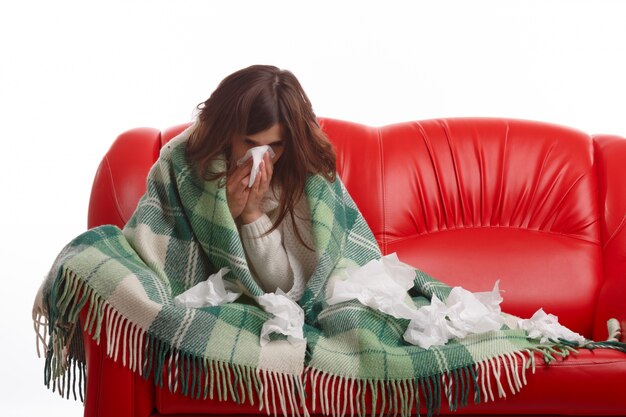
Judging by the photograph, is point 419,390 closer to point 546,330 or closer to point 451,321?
point 451,321

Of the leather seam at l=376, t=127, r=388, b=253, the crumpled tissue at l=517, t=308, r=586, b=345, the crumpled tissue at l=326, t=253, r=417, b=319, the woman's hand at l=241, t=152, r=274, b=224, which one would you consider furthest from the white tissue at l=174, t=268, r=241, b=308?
the crumpled tissue at l=517, t=308, r=586, b=345

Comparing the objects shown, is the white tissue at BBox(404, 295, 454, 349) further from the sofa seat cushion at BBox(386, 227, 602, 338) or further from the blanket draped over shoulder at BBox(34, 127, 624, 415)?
the sofa seat cushion at BBox(386, 227, 602, 338)

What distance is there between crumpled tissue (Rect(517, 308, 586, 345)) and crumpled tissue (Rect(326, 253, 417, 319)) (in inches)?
11.0

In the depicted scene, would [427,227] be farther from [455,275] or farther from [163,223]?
[163,223]

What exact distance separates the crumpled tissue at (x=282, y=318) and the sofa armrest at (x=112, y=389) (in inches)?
11.3

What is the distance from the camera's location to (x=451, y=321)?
2.27 m

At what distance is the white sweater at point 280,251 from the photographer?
7.85 feet

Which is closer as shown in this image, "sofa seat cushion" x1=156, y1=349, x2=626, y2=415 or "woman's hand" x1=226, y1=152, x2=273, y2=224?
"sofa seat cushion" x1=156, y1=349, x2=626, y2=415

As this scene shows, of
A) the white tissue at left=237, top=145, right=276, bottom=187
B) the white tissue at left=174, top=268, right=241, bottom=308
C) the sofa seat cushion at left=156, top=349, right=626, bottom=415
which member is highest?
the white tissue at left=237, top=145, right=276, bottom=187

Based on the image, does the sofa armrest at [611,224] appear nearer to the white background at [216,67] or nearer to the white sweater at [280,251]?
the white background at [216,67]

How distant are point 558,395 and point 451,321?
1.03 feet

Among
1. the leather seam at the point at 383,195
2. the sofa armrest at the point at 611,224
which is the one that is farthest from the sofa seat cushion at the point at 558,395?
the leather seam at the point at 383,195

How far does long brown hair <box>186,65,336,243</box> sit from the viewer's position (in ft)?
7.50

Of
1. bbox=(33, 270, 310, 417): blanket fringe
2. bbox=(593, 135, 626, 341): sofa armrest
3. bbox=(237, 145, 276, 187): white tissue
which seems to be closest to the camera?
bbox=(33, 270, 310, 417): blanket fringe
